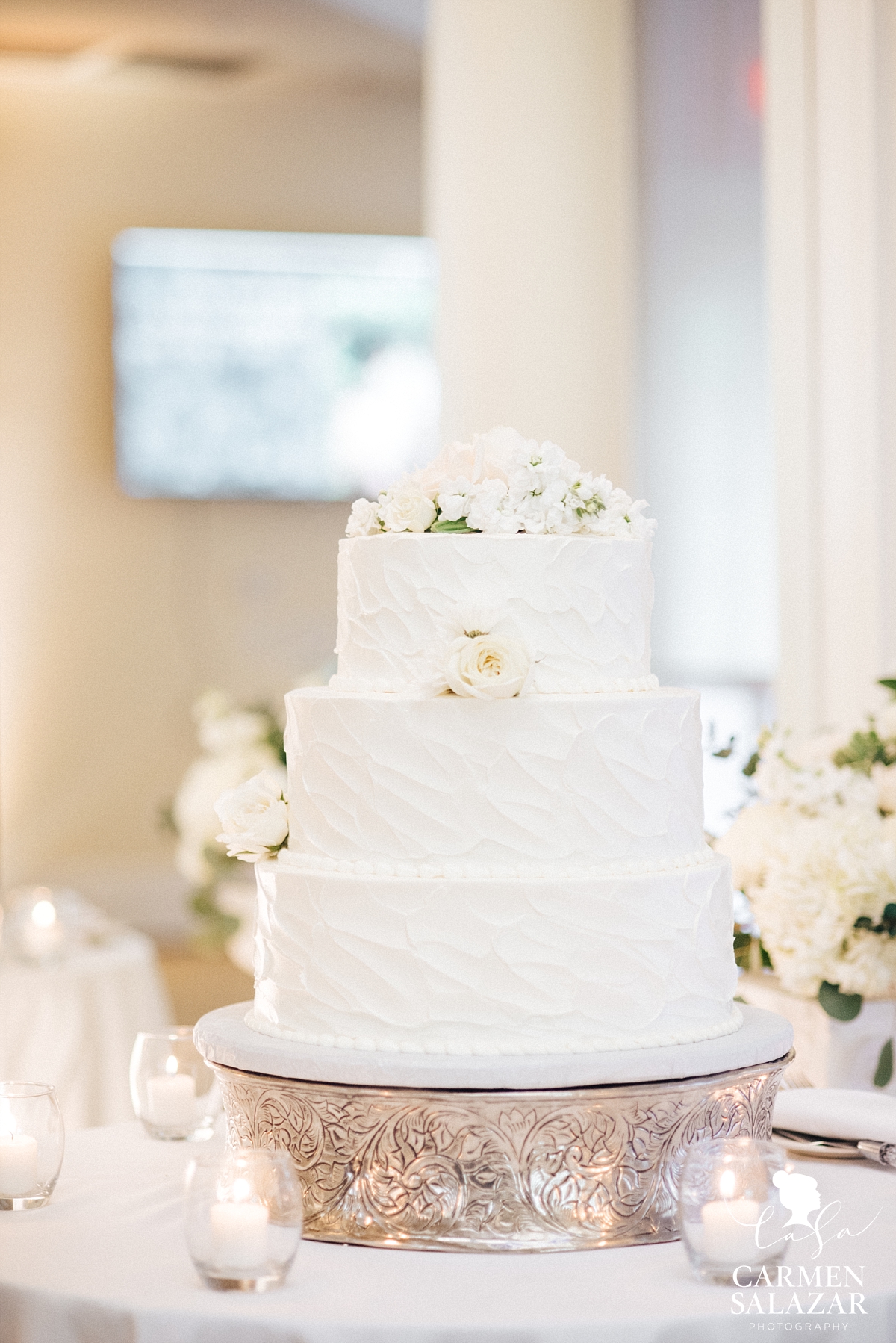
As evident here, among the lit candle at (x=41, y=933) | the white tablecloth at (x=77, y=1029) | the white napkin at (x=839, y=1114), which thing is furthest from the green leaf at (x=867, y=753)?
the lit candle at (x=41, y=933)

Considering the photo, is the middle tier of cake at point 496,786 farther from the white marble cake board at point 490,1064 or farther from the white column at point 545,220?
the white column at point 545,220

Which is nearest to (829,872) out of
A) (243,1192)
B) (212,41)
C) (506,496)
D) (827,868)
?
(827,868)

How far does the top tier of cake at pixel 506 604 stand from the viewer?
197 cm

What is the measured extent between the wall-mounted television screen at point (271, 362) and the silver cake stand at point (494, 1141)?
491 cm

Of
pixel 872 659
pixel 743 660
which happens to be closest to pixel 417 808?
pixel 872 659

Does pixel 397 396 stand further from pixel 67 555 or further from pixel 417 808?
pixel 417 808

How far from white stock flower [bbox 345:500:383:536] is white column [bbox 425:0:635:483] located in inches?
118

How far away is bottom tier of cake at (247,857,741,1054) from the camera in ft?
6.09

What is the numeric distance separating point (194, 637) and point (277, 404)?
100 centimetres

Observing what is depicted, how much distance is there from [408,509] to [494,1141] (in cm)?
75

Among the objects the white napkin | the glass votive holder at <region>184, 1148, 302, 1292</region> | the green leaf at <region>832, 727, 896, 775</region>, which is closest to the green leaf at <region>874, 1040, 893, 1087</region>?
the white napkin

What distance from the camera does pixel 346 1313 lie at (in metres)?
1.56

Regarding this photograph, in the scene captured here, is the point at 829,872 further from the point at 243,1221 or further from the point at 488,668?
the point at 243,1221

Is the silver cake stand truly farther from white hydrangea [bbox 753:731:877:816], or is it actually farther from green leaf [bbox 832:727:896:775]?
green leaf [bbox 832:727:896:775]
